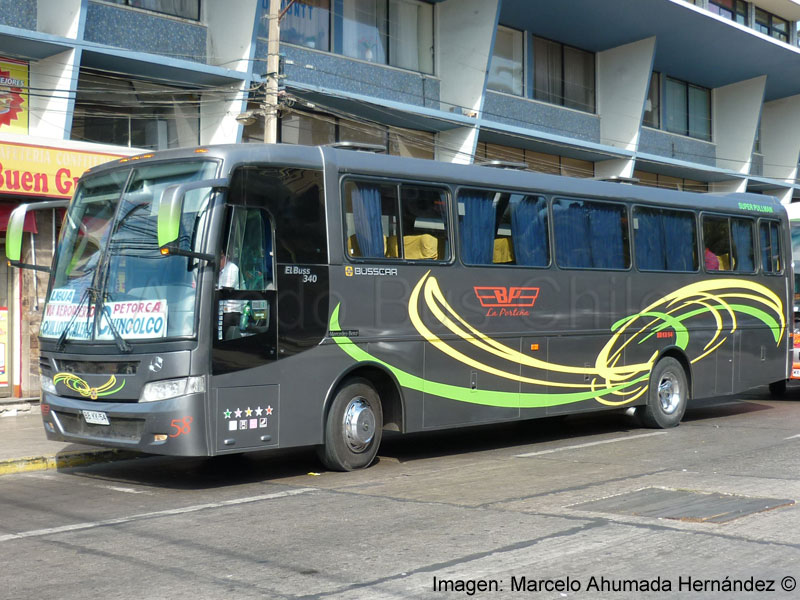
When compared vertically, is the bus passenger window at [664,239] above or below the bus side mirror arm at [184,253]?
above

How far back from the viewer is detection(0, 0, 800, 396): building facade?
16609mm

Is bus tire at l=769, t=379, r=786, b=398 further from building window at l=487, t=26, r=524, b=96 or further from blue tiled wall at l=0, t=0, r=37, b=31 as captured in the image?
blue tiled wall at l=0, t=0, r=37, b=31

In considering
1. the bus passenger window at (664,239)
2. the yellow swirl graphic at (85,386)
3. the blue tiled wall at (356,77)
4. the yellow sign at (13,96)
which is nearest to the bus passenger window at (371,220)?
the yellow swirl graphic at (85,386)

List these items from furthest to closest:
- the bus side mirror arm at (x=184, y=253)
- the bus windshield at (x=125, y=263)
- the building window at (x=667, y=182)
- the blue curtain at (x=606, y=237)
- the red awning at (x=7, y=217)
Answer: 1. the building window at (x=667, y=182)
2. the red awning at (x=7, y=217)
3. the blue curtain at (x=606, y=237)
4. the bus windshield at (x=125, y=263)
5. the bus side mirror arm at (x=184, y=253)

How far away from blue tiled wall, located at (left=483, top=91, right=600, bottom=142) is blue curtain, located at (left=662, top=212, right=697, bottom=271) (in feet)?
33.4

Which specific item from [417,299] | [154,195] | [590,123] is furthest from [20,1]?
[590,123]

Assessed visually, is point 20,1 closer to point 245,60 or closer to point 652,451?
point 245,60

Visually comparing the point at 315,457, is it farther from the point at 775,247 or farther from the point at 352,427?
the point at 775,247

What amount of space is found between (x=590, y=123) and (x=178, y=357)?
72.6 feet

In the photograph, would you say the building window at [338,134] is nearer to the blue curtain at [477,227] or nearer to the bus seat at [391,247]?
the blue curtain at [477,227]

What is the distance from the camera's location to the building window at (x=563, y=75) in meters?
28.0

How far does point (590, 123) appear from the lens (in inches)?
1157

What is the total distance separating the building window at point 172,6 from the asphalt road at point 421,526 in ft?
31.4

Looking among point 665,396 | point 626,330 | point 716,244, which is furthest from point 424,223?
point 716,244
